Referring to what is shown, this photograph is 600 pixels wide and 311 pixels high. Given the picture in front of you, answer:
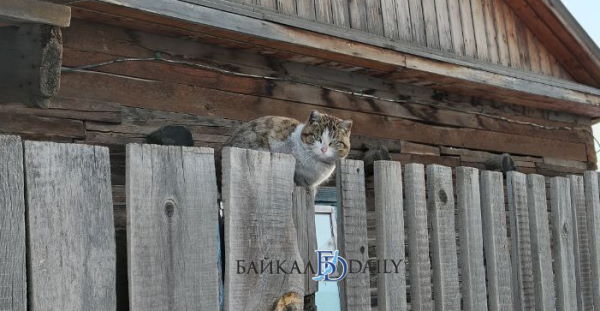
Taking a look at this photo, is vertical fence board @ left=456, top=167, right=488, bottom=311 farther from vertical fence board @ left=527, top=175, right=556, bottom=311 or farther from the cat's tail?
the cat's tail

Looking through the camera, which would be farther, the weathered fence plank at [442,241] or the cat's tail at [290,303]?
the weathered fence plank at [442,241]

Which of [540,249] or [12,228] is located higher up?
[12,228]

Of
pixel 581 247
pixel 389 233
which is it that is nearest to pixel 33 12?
pixel 389 233

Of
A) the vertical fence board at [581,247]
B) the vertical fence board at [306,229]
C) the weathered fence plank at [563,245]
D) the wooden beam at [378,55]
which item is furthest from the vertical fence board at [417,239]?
the wooden beam at [378,55]

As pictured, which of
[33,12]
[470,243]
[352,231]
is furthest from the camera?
[470,243]

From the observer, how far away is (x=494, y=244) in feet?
11.0

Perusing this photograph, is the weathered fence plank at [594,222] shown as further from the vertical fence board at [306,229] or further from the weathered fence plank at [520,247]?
the vertical fence board at [306,229]

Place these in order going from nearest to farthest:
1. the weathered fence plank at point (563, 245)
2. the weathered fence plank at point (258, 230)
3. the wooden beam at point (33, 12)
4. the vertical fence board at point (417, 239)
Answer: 1. the wooden beam at point (33, 12)
2. the weathered fence plank at point (258, 230)
3. the vertical fence board at point (417, 239)
4. the weathered fence plank at point (563, 245)

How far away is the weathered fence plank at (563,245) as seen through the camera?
3.75 metres

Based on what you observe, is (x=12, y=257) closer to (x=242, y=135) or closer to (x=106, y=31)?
(x=242, y=135)

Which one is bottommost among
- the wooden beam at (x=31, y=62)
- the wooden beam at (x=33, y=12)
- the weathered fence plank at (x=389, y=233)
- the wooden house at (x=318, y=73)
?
the weathered fence plank at (x=389, y=233)

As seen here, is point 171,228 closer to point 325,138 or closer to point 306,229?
point 306,229

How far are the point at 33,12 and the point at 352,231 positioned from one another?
133 centimetres

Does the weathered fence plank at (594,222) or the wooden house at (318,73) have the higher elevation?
the wooden house at (318,73)
